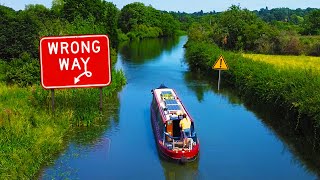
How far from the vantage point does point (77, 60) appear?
15.0 meters

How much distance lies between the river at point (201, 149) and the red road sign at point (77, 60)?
321 centimetres

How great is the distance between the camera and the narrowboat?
51.3ft

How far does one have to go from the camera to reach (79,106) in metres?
20.5

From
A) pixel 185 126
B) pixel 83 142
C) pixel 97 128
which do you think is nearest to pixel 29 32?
pixel 97 128

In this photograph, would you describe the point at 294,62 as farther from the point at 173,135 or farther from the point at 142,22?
the point at 142,22

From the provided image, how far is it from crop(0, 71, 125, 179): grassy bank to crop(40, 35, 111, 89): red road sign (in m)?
2.13

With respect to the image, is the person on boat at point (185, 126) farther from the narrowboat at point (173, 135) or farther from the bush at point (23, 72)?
the bush at point (23, 72)

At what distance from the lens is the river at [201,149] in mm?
15109

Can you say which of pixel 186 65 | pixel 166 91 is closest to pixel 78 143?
pixel 166 91

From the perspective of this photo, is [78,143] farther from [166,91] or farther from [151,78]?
[151,78]

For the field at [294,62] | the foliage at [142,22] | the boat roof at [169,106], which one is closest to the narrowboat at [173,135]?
the boat roof at [169,106]

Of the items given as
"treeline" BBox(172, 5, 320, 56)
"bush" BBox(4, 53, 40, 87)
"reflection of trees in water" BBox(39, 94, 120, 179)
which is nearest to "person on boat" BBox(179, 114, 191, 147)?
"reflection of trees in water" BBox(39, 94, 120, 179)

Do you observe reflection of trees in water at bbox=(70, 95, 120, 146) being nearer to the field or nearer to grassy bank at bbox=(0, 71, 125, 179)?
grassy bank at bbox=(0, 71, 125, 179)

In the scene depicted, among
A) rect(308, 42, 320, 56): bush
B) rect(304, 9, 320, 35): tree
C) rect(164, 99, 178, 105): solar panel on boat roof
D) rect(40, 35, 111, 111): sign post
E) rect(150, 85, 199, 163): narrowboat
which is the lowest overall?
rect(150, 85, 199, 163): narrowboat
